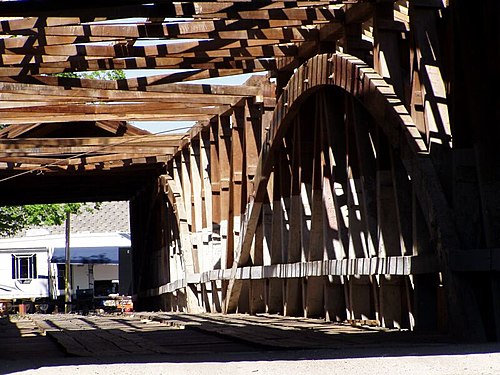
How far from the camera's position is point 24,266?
4731cm

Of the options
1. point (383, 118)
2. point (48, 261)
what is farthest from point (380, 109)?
point (48, 261)

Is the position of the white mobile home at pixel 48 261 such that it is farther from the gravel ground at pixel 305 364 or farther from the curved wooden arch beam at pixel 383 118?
the gravel ground at pixel 305 364

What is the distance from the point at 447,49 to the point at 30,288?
37.5 meters

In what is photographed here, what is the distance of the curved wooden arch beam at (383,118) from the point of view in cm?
1104

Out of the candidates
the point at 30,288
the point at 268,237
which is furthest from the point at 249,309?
the point at 30,288

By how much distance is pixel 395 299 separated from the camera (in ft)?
43.3

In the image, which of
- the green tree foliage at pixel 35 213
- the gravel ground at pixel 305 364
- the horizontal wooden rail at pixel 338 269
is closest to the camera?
the gravel ground at pixel 305 364

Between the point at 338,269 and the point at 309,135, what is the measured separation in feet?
9.52

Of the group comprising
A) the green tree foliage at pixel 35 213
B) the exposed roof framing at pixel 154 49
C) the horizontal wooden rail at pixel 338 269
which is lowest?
the horizontal wooden rail at pixel 338 269

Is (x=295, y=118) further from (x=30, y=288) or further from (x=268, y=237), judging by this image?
(x=30, y=288)

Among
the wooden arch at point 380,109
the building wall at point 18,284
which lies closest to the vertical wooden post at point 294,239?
the wooden arch at point 380,109

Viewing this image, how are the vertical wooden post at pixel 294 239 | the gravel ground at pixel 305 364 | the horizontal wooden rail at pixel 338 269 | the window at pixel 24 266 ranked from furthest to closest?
the window at pixel 24 266, the vertical wooden post at pixel 294 239, the horizontal wooden rail at pixel 338 269, the gravel ground at pixel 305 364

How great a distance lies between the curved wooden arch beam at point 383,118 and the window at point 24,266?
3164 centimetres

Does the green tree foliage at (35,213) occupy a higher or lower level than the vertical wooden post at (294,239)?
→ higher
